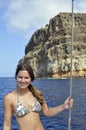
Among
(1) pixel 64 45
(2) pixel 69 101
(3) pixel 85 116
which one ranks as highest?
(1) pixel 64 45

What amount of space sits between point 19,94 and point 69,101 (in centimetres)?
80

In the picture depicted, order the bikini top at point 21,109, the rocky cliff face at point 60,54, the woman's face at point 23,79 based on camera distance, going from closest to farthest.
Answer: the bikini top at point 21,109
the woman's face at point 23,79
the rocky cliff face at point 60,54

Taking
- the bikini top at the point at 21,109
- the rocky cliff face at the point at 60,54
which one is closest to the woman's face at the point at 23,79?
the bikini top at the point at 21,109

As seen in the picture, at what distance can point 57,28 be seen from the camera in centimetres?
19725

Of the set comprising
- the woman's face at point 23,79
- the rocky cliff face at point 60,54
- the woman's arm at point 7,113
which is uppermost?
the rocky cliff face at point 60,54

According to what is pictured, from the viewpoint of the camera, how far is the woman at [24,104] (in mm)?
5949

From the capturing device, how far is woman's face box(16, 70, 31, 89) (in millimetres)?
6039

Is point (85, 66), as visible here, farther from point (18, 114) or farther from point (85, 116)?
point (18, 114)

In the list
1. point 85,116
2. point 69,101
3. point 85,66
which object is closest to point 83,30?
point 85,66

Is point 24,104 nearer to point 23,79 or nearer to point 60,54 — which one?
point 23,79

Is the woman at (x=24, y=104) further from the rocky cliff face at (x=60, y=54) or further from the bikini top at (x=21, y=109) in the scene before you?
the rocky cliff face at (x=60, y=54)

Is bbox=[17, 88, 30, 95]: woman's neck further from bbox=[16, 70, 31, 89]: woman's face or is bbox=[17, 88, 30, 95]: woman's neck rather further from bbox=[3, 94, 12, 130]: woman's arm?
bbox=[3, 94, 12, 130]: woman's arm

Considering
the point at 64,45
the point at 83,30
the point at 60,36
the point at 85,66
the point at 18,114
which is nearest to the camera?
the point at 18,114

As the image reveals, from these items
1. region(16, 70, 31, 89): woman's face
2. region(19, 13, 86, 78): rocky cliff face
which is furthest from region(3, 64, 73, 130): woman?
region(19, 13, 86, 78): rocky cliff face
